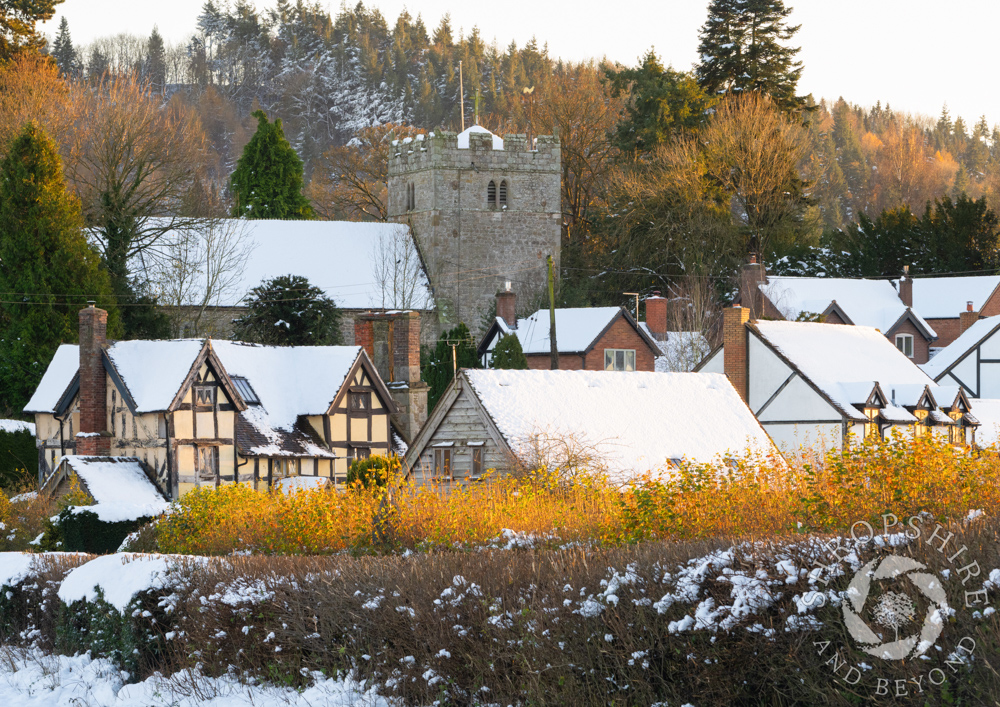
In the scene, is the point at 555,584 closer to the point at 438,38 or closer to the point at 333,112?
the point at 333,112

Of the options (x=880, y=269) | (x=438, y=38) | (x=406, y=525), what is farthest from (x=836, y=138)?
(x=406, y=525)

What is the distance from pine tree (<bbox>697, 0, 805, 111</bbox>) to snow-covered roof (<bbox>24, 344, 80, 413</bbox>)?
38.7 meters

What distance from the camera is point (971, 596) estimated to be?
816 cm

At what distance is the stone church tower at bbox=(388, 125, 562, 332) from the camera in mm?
51500

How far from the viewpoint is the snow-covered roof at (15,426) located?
32438mm

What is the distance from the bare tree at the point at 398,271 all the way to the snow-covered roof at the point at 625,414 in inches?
955

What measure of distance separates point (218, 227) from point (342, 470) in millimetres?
18907

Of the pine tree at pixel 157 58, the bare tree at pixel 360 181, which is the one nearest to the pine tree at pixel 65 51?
the pine tree at pixel 157 58

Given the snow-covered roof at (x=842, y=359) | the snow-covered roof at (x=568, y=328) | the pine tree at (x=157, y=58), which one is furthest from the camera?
the pine tree at (x=157, y=58)

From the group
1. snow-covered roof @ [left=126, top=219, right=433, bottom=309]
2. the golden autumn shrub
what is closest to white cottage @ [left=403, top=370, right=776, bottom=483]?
the golden autumn shrub

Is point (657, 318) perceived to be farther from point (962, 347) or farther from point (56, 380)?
point (56, 380)

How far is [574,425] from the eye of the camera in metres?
22.8

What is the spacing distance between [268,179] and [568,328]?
19.7 metres

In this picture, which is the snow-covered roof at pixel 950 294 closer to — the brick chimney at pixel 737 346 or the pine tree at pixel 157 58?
the brick chimney at pixel 737 346
